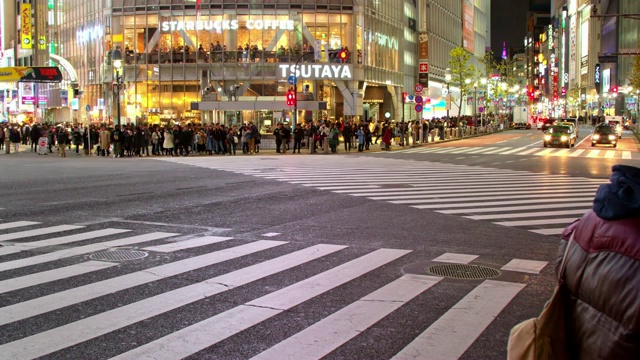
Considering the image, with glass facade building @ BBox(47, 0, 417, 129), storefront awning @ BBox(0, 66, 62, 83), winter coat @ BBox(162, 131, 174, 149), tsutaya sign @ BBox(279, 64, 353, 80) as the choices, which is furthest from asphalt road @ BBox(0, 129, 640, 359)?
glass facade building @ BBox(47, 0, 417, 129)

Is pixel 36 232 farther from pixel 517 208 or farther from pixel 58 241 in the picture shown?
pixel 517 208

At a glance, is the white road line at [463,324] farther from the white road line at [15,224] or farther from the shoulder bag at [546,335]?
the white road line at [15,224]

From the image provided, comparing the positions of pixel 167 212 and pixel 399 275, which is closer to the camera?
pixel 399 275

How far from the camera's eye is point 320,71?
5738cm

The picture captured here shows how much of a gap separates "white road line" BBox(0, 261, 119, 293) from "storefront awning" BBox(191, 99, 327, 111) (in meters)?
45.3

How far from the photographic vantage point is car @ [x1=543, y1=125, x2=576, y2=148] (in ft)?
144

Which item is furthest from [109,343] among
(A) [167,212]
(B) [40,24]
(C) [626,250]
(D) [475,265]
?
(B) [40,24]

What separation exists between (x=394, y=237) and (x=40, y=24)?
87489mm

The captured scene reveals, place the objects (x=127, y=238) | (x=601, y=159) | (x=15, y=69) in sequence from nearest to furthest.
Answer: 1. (x=127, y=238)
2. (x=601, y=159)
3. (x=15, y=69)

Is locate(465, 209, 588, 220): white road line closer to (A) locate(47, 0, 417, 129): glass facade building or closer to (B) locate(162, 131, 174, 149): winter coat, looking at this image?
(B) locate(162, 131, 174, 149): winter coat

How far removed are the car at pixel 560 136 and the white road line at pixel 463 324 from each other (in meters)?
38.4

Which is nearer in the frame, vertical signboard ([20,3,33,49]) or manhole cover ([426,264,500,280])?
manhole cover ([426,264,500,280])

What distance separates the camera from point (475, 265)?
906cm

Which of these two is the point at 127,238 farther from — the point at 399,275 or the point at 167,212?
the point at 399,275
